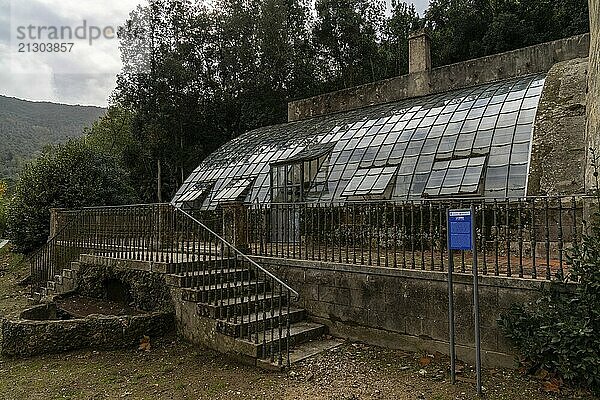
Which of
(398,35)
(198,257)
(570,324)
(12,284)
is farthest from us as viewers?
(398,35)

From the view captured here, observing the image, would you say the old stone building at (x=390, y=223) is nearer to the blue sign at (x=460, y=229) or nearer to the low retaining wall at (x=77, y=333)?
the blue sign at (x=460, y=229)

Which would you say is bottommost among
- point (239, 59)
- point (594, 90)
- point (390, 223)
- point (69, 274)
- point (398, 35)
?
point (69, 274)

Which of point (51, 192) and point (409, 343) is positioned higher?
point (51, 192)

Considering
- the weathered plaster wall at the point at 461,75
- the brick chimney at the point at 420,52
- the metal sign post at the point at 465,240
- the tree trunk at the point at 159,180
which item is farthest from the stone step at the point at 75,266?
the tree trunk at the point at 159,180

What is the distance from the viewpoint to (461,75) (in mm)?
13789

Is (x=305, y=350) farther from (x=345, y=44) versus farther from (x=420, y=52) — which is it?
(x=345, y=44)

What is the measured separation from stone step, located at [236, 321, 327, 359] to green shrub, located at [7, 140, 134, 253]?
1211 cm

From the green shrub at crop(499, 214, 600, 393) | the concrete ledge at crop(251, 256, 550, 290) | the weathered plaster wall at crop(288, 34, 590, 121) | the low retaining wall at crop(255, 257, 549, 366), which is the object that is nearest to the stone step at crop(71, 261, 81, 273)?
the concrete ledge at crop(251, 256, 550, 290)

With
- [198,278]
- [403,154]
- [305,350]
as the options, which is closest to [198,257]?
[198,278]

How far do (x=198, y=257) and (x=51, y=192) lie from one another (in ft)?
35.7

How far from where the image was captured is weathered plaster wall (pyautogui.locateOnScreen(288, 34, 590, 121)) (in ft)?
39.5

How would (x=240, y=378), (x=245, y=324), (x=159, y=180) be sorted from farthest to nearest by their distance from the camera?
1. (x=159, y=180)
2. (x=245, y=324)
3. (x=240, y=378)

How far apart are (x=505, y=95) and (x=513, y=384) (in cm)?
790

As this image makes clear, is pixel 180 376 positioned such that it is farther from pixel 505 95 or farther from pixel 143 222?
pixel 505 95
